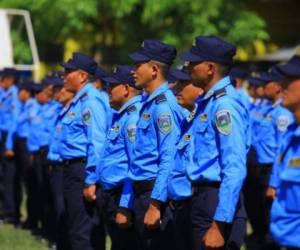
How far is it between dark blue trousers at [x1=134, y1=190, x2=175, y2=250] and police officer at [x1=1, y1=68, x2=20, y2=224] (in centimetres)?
613

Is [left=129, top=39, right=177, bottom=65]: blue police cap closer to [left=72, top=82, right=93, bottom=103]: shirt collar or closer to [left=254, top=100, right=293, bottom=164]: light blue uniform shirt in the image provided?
[left=72, top=82, right=93, bottom=103]: shirt collar

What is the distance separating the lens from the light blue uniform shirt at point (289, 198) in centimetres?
450

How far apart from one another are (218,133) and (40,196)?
21.6 feet

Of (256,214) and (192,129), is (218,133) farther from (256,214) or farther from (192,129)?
(256,214)

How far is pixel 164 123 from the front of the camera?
6094mm

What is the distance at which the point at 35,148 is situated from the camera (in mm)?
11281

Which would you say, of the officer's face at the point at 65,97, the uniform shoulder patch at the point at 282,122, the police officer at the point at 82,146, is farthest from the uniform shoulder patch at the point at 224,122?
the uniform shoulder patch at the point at 282,122

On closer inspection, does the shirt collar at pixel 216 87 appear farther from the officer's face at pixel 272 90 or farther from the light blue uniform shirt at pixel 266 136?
the officer's face at pixel 272 90

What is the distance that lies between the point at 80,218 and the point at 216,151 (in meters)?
2.61

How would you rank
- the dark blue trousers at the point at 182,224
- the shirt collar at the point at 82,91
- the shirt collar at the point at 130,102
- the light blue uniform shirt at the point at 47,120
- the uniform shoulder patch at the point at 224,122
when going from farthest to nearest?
the light blue uniform shirt at the point at 47,120 < the shirt collar at the point at 82,91 < the shirt collar at the point at 130,102 < the dark blue trousers at the point at 182,224 < the uniform shoulder patch at the point at 224,122

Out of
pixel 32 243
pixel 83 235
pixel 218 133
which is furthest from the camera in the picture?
pixel 32 243

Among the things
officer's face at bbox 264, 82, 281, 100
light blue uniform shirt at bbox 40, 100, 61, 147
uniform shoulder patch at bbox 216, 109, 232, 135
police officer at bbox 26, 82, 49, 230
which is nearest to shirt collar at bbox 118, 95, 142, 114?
uniform shoulder patch at bbox 216, 109, 232, 135

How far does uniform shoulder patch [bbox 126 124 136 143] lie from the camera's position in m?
6.50

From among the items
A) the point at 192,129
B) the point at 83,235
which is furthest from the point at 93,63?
the point at 192,129
